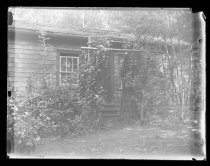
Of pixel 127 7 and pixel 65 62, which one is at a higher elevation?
pixel 127 7

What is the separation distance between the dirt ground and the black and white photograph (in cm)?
2

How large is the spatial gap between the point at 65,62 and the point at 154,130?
1.91m

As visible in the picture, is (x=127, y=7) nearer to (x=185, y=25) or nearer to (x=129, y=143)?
(x=185, y=25)

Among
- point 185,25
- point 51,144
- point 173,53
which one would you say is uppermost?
point 185,25

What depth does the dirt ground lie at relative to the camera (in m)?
6.65

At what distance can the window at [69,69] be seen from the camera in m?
6.72

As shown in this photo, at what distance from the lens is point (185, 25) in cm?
676

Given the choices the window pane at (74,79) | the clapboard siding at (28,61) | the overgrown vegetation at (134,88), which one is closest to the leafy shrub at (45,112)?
the overgrown vegetation at (134,88)

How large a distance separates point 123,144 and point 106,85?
1.04 m

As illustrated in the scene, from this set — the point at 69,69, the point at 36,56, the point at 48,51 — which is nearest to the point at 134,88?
the point at 69,69

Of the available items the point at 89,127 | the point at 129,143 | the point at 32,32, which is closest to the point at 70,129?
the point at 89,127

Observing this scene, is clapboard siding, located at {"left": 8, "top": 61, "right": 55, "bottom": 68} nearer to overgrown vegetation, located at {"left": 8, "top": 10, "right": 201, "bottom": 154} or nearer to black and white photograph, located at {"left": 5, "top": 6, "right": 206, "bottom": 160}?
black and white photograph, located at {"left": 5, "top": 6, "right": 206, "bottom": 160}

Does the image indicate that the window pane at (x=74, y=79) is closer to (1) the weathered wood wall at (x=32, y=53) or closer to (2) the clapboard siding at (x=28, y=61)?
(1) the weathered wood wall at (x=32, y=53)

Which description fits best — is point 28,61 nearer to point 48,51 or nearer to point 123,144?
point 48,51
